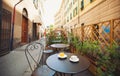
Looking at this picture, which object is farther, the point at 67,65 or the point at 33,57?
the point at 33,57

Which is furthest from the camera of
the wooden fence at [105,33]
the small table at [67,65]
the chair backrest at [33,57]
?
the wooden fence at [105,33]

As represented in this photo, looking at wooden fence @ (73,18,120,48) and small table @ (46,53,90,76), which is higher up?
wooden fence @ (73,18,120,48)

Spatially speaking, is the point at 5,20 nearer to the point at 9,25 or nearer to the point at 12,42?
the point at 9,25

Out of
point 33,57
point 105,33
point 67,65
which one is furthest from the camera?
point 33,57

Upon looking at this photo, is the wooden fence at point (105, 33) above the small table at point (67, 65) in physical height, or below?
above

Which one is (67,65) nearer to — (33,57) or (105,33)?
(105,33)

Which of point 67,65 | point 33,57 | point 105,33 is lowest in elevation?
point 33,57

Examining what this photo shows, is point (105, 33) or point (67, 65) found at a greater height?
point (105, 33)

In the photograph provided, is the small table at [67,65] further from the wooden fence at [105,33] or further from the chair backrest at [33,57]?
the wooden fence at [105,33]

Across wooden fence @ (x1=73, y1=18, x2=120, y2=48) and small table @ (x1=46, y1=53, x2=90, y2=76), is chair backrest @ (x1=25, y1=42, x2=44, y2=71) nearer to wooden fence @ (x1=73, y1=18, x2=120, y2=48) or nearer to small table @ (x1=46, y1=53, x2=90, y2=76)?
small table @ (x1=46, y1=53, x2=90, y2=76)

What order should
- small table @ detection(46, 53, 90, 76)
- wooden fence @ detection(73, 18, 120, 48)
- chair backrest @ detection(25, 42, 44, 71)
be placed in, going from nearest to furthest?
small table @ detection(46, 53, 90, 76), chair backrest @ detection(25, 42, 44, 71), wooden fence @ detection(73, 18, 120, 48)

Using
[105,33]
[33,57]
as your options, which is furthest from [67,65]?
[33,57]

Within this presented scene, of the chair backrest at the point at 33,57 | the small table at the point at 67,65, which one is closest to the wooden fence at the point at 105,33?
the small table at the point at 67,65

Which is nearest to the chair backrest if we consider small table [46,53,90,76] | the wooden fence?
small table [46,53,90,76]
